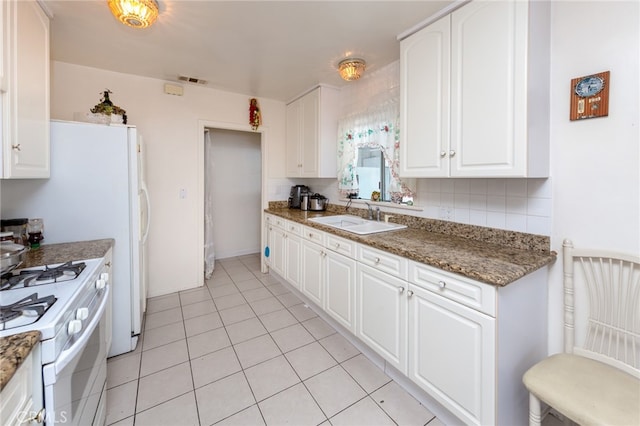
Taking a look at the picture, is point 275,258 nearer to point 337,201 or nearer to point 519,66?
point 337,201

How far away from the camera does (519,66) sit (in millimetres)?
1345

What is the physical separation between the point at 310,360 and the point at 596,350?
1.59 m

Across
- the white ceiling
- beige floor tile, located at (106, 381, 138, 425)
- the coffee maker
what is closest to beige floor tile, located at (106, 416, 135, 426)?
beige floor tile, located at (106, 381, 138, 425)

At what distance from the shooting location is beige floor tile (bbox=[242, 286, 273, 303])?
2971 millimetres

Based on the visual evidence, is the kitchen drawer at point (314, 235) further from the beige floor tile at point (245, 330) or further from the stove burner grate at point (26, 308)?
the stove burner grate at point (26, 308)

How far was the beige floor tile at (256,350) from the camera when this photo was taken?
6.43 ft

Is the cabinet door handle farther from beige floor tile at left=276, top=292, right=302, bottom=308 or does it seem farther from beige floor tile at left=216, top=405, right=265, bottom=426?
beige floor tile at left=276, top=292, right=302, bottom=308

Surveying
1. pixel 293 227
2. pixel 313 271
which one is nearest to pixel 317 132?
pixel 293 227

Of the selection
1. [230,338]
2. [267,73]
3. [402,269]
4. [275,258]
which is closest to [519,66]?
A: [402,269]

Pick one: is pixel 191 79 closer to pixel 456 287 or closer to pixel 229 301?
pixel 229 301

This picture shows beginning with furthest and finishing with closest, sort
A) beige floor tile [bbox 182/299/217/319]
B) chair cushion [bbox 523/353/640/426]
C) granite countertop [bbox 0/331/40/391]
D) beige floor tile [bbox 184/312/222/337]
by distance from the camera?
beige floor tile [bbox 182/299/217/319], beige floor tile [bbox 184/312/222/337], chair cushion [bbox 523/353/640/426], granite countertop [bbox 0/331/40/391]

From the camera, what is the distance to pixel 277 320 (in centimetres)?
251

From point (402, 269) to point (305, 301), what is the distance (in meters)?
1.52

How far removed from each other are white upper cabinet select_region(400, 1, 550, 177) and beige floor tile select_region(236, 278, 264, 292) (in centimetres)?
232
